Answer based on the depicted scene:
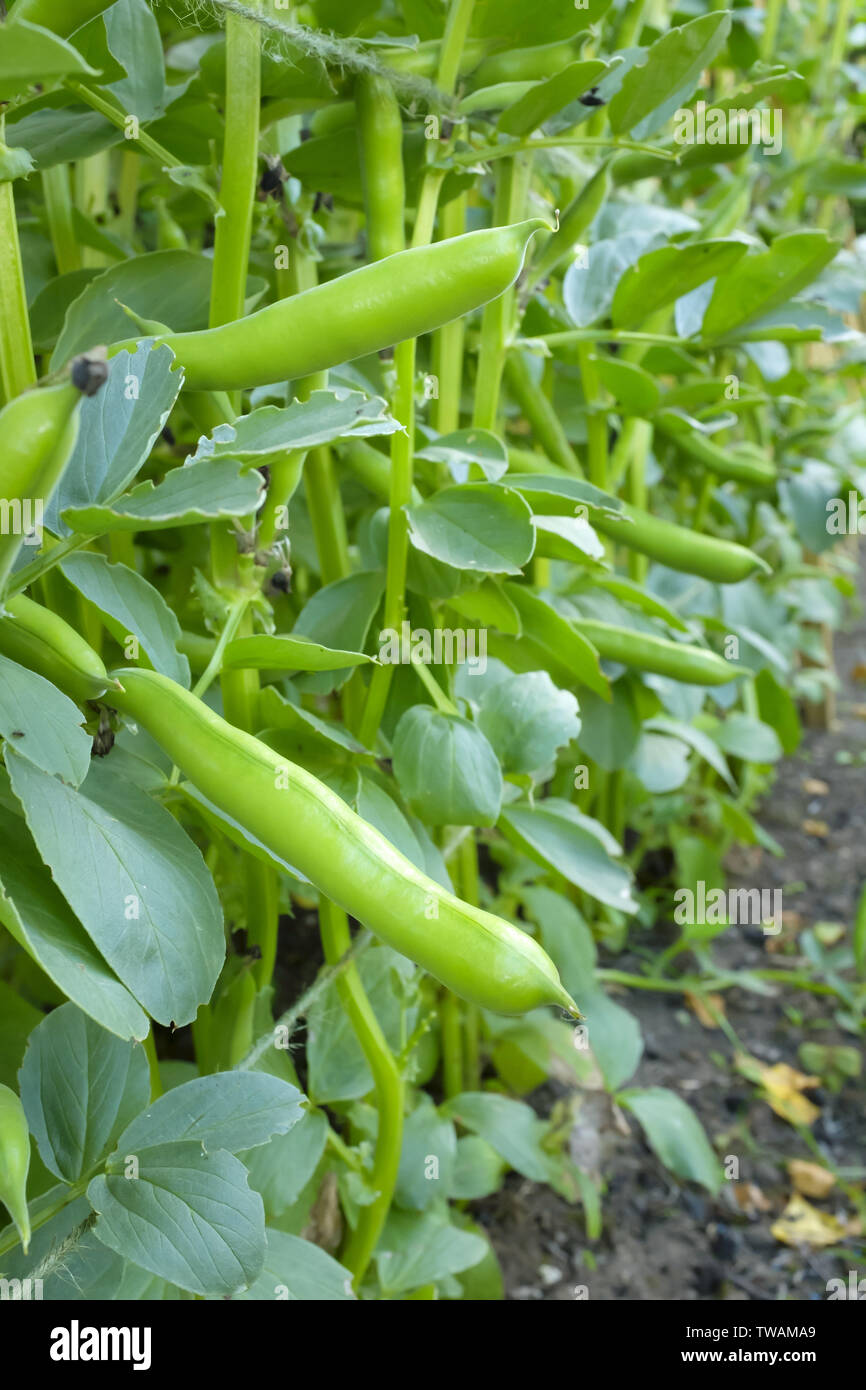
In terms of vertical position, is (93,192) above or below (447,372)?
above

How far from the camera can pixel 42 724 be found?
39 centimetres

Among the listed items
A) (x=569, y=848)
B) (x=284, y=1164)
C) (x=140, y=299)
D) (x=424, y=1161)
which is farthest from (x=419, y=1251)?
(x=140, y=299)

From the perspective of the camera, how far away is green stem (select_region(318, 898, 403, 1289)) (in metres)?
0.66

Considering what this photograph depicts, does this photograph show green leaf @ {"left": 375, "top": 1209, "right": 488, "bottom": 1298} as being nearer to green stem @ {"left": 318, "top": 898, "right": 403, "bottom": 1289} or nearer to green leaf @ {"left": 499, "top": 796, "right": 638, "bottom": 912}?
green stem @ {"left": 318, "top": 898, "right": 403, "bottom": 1289}

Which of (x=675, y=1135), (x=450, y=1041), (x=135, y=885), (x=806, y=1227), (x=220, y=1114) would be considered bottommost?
(x=806, y=1227)

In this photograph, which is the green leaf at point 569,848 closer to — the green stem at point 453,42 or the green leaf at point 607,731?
the green leaf at point 607,731

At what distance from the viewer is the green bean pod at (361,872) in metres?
0.41

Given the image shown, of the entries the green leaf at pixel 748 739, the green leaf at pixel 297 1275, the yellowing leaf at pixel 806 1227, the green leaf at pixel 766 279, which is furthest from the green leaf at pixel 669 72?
the yellowing leaf at pixel 806 1227

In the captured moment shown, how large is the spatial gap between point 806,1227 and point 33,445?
3.57 ft

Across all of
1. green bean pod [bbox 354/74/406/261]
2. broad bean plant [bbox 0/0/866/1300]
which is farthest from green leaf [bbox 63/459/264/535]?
green bean pod [bbox 354/74/406/261]

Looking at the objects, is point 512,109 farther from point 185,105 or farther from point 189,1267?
point 189,1267

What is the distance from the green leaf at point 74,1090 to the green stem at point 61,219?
448 mm

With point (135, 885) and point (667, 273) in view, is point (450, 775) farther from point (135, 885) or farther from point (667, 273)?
point (667, 273)

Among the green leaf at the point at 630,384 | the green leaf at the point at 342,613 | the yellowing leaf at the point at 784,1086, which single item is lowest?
the yellowing leaf at the point at 784,1086
